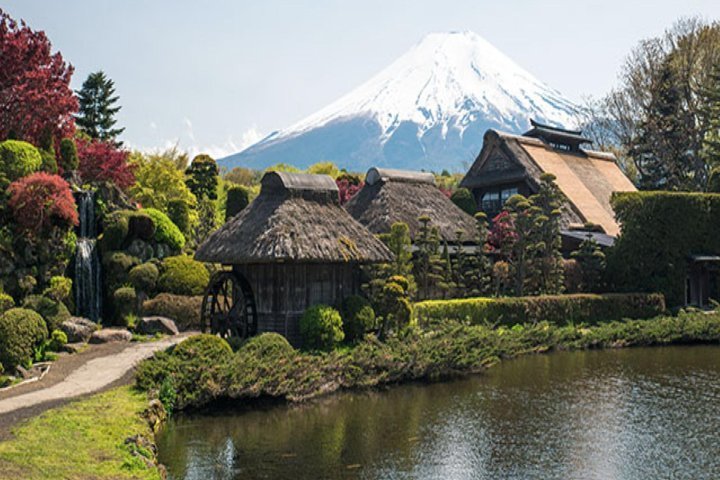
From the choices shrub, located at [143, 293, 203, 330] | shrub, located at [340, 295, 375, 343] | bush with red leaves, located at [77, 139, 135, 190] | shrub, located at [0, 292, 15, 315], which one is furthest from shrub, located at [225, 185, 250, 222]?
shrub, located at [0, 292, 15, 315]

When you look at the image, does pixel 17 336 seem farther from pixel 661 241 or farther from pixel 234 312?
pixel 661 241

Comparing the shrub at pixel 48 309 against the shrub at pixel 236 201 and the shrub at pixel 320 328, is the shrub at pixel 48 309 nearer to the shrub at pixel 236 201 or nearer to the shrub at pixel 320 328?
the shrub at pixel 320 328

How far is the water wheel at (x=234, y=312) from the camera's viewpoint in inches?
905

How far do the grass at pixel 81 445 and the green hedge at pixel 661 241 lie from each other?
27.6 metres

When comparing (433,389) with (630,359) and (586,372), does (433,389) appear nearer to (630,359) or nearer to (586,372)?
(586,372)

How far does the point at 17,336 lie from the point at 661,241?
30331 mm

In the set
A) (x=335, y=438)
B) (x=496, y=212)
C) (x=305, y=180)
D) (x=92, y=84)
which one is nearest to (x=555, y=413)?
(x=335, y=438)

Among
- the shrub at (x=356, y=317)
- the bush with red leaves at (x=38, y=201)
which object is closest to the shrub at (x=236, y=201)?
the bush with red leaves at (x=38, y=201)

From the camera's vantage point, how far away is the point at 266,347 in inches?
738

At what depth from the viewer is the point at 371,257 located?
23.7 meters

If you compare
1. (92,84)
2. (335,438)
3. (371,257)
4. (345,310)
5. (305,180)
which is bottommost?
(335,438)

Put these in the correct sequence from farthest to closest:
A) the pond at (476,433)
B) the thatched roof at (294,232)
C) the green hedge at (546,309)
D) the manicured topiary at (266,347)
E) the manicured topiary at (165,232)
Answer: the manicured topiary at (165,232) < the green hedge at (546,309) < the thatched roof at (294,232) < the manicured topiary at (266,347) < the pond at (476,433)

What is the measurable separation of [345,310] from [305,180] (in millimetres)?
4948

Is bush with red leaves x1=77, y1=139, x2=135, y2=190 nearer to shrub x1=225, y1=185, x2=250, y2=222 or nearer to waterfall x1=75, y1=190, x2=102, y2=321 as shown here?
waterfall x1=75, y1=190, x2=102, y2=321
